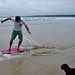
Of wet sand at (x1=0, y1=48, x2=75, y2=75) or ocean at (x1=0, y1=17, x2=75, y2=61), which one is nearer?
wet sand at (x1=0, y1=48, x2=75, y2=75)

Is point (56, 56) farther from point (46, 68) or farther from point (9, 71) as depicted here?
point (9, 71)

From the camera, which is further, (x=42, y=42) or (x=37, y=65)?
(x=42, y=42)

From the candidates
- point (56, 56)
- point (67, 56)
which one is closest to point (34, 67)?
point (56, 56)

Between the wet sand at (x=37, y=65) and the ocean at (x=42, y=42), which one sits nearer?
the wet sand at (x=37, y=65)

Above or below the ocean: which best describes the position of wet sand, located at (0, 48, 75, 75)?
above

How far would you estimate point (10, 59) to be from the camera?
14.6 feet

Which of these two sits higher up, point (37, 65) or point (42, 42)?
point (37, 65)

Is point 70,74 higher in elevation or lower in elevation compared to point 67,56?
higher

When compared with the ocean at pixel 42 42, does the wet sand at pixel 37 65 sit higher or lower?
higher

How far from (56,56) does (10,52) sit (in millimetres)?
1968

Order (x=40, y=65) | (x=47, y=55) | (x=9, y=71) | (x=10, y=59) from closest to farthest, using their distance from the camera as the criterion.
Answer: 1. (x=9, y=71)
2. (x=40, y=65)
3. (x=10, y=59)
4. (x=47, y=55)

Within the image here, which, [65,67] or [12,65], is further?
[12,65]

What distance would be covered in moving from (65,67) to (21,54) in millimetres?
2552

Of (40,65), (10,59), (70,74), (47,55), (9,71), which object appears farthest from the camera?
(47,55)
